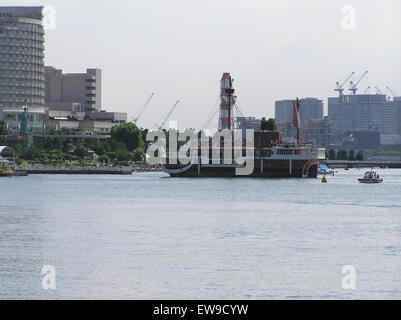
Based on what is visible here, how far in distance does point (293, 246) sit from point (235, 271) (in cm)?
1312

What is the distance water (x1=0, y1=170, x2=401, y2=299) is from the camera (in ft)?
151

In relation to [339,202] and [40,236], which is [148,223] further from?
[339,202]

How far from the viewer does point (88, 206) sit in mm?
106438

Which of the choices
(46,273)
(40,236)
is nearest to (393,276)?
(46,273)

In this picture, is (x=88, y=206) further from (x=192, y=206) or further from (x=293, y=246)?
(x=293, y=246)

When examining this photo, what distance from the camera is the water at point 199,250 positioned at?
46.1 m

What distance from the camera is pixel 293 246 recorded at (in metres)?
64.1

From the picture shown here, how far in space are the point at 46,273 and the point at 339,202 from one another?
7440cm

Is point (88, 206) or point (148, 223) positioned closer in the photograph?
point (148, 223)

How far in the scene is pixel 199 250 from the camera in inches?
2409
